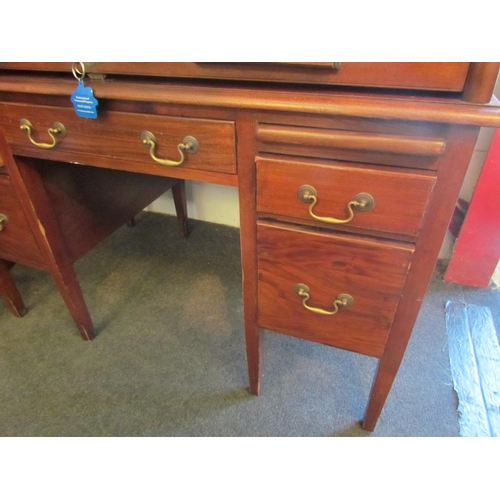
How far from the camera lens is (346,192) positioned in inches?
23.1

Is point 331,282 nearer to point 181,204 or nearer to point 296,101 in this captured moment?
point 296,101

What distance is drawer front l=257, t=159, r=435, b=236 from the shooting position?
56cm

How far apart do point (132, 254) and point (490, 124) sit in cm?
137

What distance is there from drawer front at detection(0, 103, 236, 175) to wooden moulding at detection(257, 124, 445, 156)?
8cm

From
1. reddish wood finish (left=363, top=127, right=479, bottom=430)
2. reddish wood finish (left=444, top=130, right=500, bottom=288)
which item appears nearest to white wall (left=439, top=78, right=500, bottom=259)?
reddish wood finish (left=444, top=130, right=500, bottom=288)

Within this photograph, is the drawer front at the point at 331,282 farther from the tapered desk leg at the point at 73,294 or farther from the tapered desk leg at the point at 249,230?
the tapered desk leg at the point at 73,294

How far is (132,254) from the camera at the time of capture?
156 cm

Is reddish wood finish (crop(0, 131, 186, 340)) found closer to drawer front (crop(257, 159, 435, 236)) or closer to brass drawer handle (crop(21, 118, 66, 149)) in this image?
brass drawer handle (crop(21, 118, 66, 149))

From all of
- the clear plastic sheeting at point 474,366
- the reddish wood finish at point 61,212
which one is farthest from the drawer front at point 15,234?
the clear plastic sheeting at point 474,366

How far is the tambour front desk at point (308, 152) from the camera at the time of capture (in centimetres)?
52

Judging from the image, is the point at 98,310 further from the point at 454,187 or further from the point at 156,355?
the point at 454,187

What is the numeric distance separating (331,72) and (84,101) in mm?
430

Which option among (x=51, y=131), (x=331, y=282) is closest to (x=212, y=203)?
(x=51, y=131)
